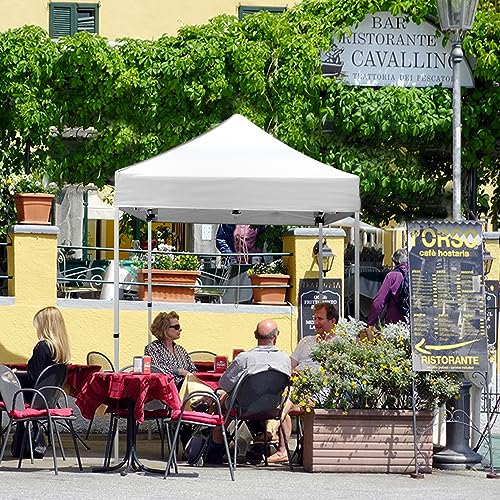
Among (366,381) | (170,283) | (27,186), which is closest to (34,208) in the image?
(27,186)

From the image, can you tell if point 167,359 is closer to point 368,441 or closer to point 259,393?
point 259,393

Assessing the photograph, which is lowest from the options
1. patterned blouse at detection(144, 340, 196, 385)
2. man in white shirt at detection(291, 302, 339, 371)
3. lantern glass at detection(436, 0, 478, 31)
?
patterned blouse at detection(144, 340, 196, 385)

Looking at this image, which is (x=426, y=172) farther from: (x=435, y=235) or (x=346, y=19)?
(x=435, y=235)

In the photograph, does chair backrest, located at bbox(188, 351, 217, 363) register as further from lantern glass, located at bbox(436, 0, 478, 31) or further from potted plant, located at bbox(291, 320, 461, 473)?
lantern glass, located at bbox(436, 0, 478, 31)

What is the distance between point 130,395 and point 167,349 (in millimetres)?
1514

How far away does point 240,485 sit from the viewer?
10.1 meters

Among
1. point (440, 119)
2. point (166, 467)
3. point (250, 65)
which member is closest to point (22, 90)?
point (250, 65)

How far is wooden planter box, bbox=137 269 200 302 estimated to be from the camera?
15203 millimetres

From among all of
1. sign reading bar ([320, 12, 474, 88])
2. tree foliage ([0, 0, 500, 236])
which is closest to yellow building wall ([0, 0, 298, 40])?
tree foliage ([0, 0, 500, 236])

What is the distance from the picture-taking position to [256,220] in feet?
47.2

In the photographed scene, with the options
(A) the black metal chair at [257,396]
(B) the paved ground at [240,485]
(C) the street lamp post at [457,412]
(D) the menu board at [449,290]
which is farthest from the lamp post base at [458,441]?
(A) the black metal chair at [257,396]

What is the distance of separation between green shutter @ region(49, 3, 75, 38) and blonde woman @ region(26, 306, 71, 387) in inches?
558

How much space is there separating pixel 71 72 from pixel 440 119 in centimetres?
454

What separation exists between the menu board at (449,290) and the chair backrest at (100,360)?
3564 millimetres
